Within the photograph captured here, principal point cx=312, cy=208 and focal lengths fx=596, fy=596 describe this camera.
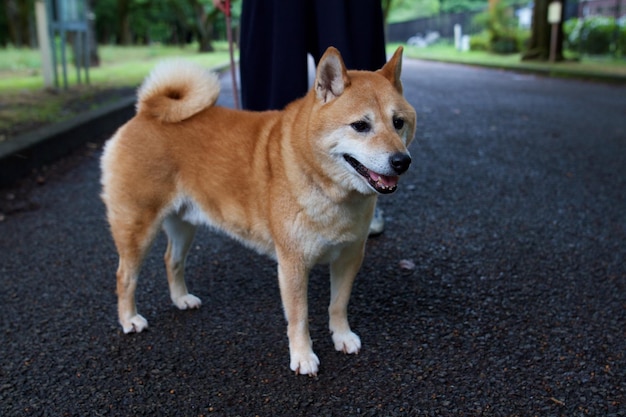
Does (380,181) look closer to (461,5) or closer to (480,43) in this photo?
(480,43)

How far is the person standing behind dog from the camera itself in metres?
3.39

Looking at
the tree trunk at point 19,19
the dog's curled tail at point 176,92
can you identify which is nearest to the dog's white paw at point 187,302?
the dog's curled tail at point 176,92

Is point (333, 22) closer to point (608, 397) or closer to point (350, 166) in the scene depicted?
point (350, 166)

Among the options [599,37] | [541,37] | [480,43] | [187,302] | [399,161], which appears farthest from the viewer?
[480,43]

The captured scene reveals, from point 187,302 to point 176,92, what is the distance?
1051 mm

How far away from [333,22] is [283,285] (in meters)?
1.63

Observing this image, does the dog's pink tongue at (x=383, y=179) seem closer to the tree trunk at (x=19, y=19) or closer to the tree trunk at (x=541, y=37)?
the tree trunk at (x=541, y=37)

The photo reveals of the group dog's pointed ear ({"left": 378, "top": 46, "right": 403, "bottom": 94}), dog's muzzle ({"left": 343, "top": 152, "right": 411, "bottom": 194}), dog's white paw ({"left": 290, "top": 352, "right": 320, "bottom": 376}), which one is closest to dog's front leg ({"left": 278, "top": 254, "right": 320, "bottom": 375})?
dog's white paw ({"left": 290, "top": 352, "right": 320, "bottom": 376})

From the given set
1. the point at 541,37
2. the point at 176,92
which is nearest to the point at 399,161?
the point at 176,92

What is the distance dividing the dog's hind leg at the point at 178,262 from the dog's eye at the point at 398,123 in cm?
126

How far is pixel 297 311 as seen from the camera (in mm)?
2510

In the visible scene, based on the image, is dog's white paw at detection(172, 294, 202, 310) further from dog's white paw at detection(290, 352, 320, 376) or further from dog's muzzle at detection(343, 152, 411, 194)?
dog's muzzle at detection(343, 152, 411, 194)

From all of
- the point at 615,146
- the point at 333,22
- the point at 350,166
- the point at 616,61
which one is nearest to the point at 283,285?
the point at 350,166

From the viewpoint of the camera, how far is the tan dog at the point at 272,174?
231 centimetres
